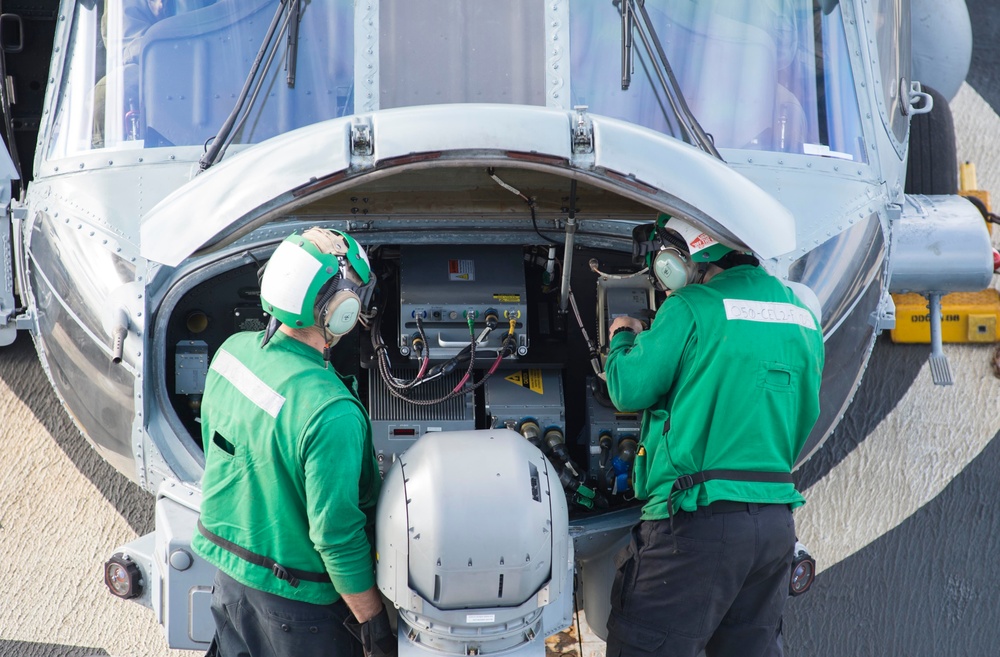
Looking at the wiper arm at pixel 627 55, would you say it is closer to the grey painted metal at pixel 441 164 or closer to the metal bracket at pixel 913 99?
the grey painted metal at pixel 441 164

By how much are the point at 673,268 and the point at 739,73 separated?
3.07 ft

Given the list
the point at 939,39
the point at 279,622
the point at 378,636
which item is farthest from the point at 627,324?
the point at 939,39

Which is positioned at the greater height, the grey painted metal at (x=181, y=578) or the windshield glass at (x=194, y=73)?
the windshield glass at (x=194, y=73)

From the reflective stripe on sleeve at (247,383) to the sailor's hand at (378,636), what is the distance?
22.7 inches

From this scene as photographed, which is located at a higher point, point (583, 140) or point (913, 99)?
point (913, 99)

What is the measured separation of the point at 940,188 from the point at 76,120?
13.1ft

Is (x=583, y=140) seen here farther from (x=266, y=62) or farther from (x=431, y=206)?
(x=266, y=62)

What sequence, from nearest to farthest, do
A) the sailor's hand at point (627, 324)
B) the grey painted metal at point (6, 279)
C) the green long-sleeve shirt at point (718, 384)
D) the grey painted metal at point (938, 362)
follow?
the green long-sleeve shirt at point (718, 384) < the sailor's hand at point (627, 324) < the grey painted metal at point (6, 279) < the grey painted metal at point (938, 362)

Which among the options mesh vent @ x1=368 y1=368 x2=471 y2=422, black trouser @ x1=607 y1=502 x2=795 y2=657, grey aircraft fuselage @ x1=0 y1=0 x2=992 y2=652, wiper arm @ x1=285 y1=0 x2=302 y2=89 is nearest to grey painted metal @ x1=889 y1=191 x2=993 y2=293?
grey aircraft fuselage @ x1=0 y1=0 x2=992 y2=652

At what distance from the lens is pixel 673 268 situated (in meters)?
2.96

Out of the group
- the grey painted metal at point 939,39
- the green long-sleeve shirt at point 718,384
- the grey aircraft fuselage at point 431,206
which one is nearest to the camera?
the green long-sleeve shirt at point 718,384

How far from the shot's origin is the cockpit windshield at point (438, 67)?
333 centimetres

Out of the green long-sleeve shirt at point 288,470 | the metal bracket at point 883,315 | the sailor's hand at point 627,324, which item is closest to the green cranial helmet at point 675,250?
the sailor's hand at point 627,324

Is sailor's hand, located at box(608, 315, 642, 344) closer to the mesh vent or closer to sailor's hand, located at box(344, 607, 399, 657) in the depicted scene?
the mesh vent
